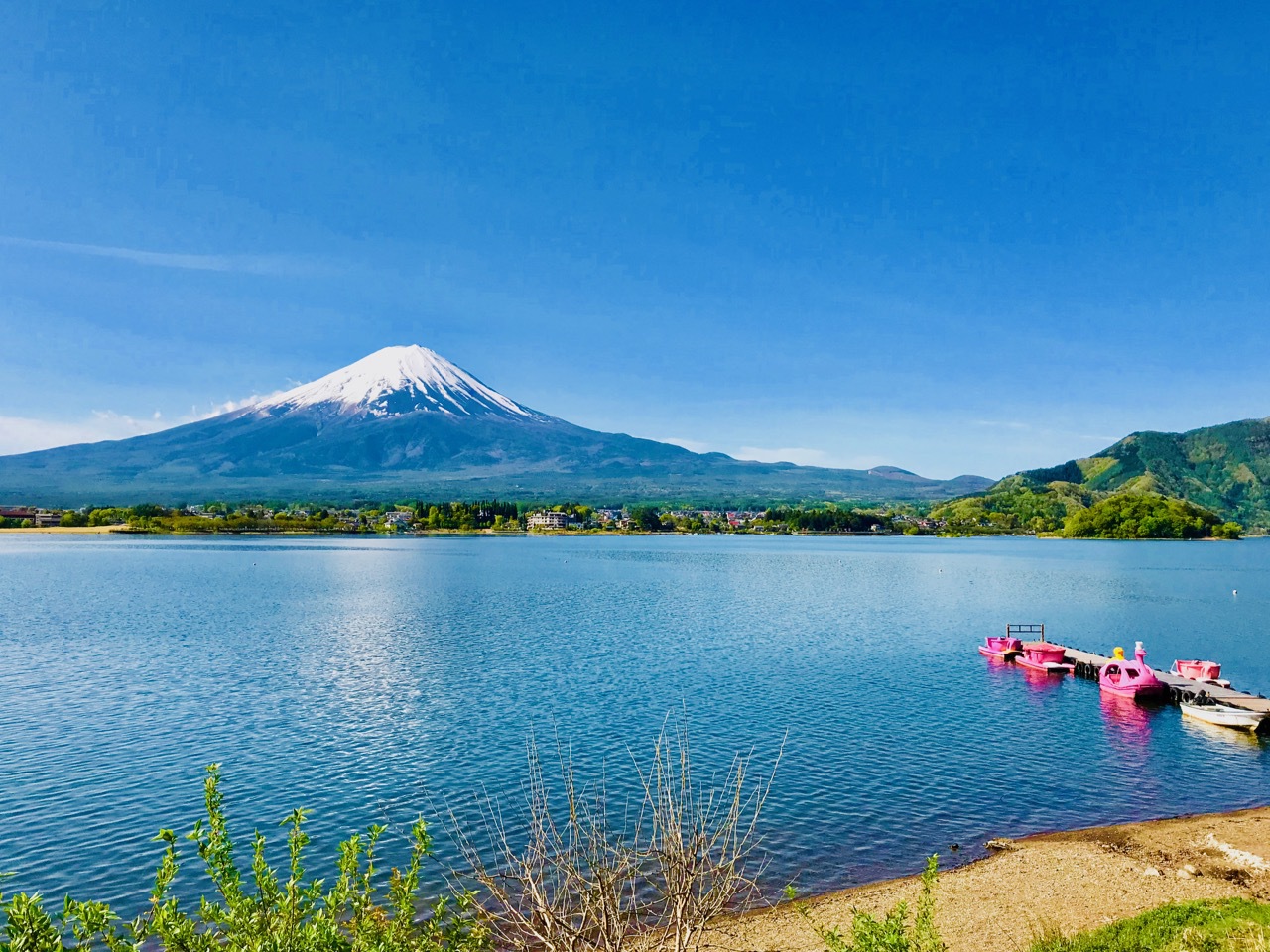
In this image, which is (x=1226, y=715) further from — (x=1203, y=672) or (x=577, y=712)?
(x=577, y=712)

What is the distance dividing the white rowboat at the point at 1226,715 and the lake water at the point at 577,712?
775 millimetres

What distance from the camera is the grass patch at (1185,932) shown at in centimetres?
1009

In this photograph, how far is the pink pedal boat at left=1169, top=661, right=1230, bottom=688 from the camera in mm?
32250

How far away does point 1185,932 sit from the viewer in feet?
34.7

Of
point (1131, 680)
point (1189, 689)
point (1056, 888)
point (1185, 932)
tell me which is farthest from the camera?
point (1131, 680)

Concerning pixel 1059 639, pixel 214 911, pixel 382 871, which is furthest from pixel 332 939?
pixel 1059 639

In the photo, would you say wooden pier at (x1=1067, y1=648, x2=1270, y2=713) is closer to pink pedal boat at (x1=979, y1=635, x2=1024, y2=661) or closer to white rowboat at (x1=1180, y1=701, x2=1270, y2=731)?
white rowboat at (x1=1180, y1=701, x2=1270, y2=731)

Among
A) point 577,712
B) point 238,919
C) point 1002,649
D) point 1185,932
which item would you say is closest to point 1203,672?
point 1002,649

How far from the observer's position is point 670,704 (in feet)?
91.9

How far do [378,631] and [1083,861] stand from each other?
3686 cm

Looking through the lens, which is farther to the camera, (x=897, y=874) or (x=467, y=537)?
(x=467, y=537)

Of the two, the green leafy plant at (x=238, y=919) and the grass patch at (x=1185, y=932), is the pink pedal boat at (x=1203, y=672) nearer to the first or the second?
the grass patch at (x=1185, y=932)

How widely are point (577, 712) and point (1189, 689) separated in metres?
22.6

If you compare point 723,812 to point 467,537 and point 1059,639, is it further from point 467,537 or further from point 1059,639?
point 467,537
